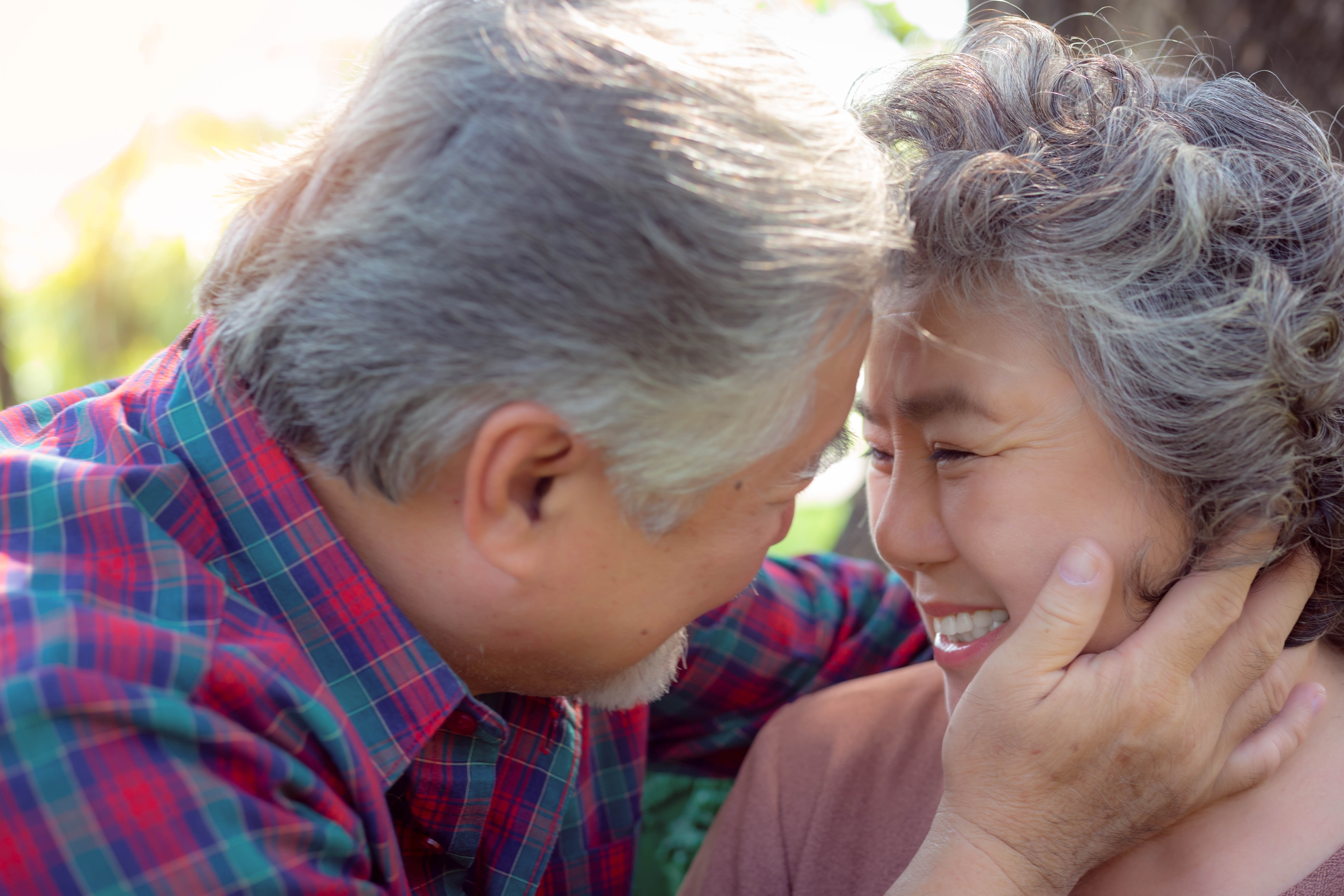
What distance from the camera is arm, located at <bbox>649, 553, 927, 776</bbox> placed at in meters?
2.55

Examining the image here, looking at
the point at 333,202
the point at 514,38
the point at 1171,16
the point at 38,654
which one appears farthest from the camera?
the point at 1171,16

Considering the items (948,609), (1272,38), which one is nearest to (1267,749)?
(948,609)

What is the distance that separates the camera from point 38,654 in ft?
4.02

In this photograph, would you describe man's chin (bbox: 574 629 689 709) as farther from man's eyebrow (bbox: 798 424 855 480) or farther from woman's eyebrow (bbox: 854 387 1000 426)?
woman's eyebrow (bbox: 854 387 1000 426)

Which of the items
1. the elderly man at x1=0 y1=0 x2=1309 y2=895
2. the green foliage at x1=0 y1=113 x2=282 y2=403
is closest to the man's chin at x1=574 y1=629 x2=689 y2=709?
the elderly man at x1=0 y1=0 x2=1309 y2=895

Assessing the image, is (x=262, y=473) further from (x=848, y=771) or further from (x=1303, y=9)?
(x=1303, y=9)

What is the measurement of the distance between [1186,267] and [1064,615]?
667 mm

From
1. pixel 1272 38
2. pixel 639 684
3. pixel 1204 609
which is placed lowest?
pixel 639 684

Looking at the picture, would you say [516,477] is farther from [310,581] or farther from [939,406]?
[939,406]

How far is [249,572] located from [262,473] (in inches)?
6.7

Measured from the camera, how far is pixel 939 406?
6.21 feet

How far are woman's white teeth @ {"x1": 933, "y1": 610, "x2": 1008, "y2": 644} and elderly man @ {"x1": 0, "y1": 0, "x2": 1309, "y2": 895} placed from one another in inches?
9.7

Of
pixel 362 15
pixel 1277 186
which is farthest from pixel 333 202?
pixel 362 15

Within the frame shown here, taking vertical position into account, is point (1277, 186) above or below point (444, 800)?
above
